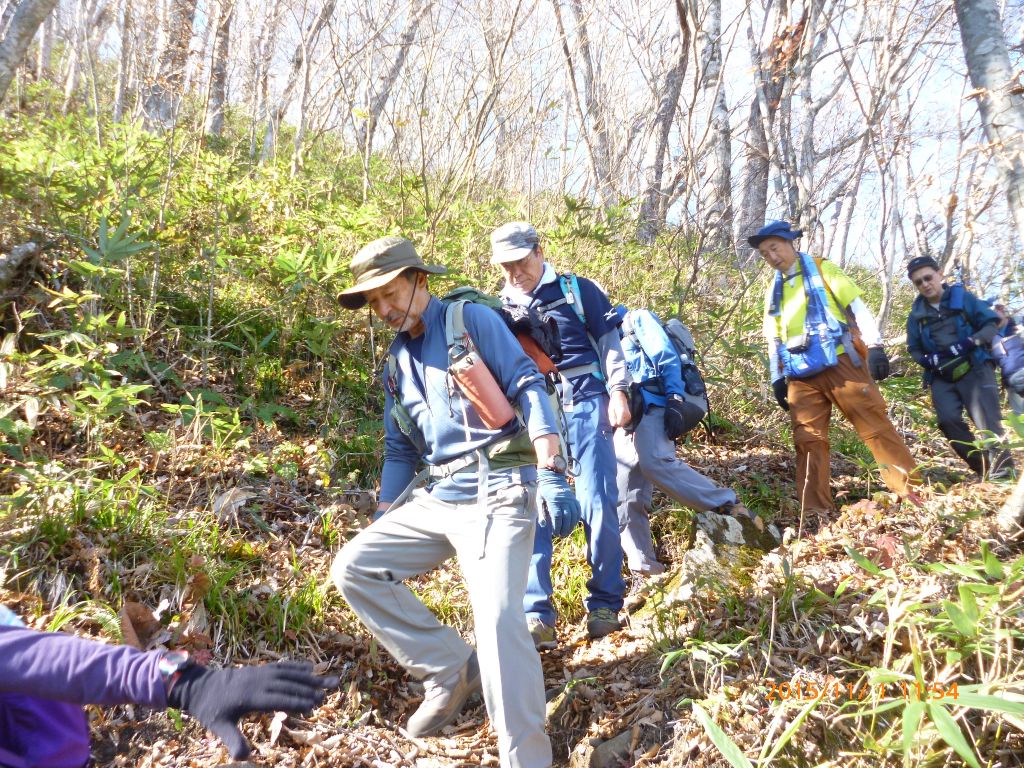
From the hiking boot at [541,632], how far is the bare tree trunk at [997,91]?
9.90ft

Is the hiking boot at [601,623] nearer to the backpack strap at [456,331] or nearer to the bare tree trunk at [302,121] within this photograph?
the backpack strap at [456,331]

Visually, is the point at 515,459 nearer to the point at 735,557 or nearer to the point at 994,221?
the point at 735,557

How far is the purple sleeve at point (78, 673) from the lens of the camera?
5.06 ft

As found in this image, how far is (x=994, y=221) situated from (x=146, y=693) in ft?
43.3

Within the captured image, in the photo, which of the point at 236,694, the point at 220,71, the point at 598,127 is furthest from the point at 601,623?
the point at 220,71

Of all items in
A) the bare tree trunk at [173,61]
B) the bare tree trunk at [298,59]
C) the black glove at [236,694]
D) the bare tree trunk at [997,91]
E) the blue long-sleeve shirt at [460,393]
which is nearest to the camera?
the black glove at [236,694]

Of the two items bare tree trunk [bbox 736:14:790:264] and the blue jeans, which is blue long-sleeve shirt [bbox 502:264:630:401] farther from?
bare tree trunk [bbox 736:14:790:264]

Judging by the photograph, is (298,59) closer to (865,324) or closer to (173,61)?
(173,61)

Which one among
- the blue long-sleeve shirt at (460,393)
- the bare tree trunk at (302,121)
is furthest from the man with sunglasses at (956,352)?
the bare tree trunk at (302,121)

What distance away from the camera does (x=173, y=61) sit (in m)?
7.09

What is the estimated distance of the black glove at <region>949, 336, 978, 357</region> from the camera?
18.7ft

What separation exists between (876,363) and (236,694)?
16.4 feet

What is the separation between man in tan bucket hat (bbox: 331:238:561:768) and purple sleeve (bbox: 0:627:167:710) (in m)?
1.45

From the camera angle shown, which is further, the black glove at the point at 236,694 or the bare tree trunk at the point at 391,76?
the bare tree trunk at the point at 391,76
